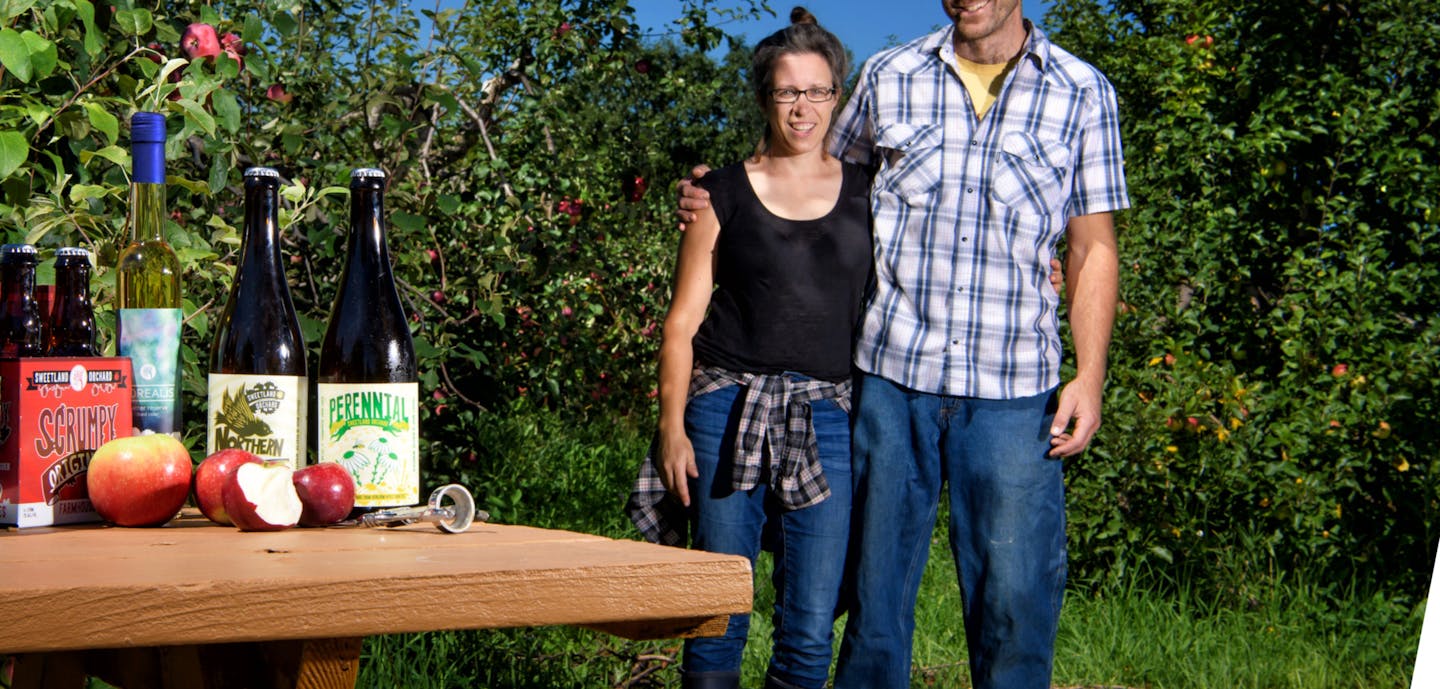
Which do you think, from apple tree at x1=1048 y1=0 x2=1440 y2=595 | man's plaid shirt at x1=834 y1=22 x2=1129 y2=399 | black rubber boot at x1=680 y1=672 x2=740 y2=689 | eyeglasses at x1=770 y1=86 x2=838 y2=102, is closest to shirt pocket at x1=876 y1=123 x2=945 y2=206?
man's plaid shirt at x1=834 y1=22 x2=1129 y2=399

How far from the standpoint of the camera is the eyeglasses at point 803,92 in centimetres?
190

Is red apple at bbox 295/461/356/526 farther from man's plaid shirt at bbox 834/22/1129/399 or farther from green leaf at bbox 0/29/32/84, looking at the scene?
man's plaid shirt at bbox 834/22/1129/399

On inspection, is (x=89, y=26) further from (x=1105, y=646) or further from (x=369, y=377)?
(x=1105, y=646)

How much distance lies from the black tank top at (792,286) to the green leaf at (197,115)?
2.13 feet

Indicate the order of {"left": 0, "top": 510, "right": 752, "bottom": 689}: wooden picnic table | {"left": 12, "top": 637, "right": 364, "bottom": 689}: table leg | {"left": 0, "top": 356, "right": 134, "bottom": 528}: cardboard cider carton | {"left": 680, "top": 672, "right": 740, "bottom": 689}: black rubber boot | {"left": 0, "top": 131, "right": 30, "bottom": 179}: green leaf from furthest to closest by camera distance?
{"left": 680, "top": 672, "right": 740, "bottom": 689}: black rubber boot < {"left": 0, "top": 131, "right": 30, "bottom": 179}: green leaf < {"left": 0, "top": 356, "right": 134, "bottom": 528}: cardboard cider carton < {"left": 12, "top": 637, "right": 364, "bottom": 689}: table leg < {"left": 0, "top": 510, "right": 752, "bottom": 689}: wooden picnic table

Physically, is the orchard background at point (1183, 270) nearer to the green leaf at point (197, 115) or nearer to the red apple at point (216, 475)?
the green leaf at point (197, 115)

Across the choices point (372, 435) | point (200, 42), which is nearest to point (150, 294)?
point (372, 435)

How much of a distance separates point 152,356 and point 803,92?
91 cm

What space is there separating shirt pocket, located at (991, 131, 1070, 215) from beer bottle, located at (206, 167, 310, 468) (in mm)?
941

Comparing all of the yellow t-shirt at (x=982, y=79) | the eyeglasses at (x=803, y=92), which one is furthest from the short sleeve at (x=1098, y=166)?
the eyeglasses at (x=803, y=92)

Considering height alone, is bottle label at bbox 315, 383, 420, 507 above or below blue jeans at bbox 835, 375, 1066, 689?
above

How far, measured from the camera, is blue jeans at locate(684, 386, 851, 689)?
1.91 meters

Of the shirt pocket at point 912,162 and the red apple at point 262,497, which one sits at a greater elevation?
the shirt pocket at point 912,162

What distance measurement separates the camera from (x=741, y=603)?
104 cm
